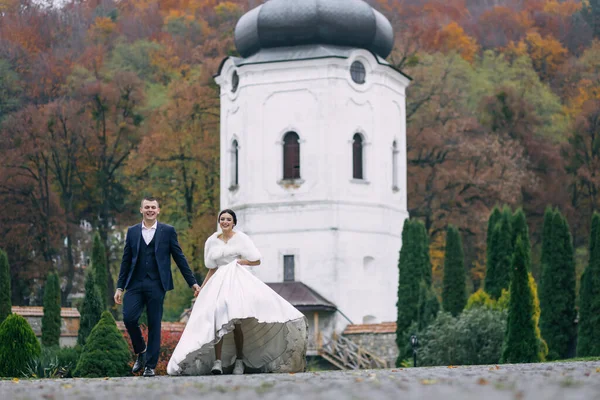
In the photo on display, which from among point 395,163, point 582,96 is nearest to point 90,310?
point 395,163

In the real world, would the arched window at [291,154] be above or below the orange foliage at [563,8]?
below

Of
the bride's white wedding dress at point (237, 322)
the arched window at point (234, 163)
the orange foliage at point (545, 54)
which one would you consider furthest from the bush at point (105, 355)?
the orange foliage at point (545, 54)

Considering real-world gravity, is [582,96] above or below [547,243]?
above

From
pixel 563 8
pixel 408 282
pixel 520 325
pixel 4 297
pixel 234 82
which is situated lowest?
pixel 520 325

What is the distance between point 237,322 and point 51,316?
21.7 metres

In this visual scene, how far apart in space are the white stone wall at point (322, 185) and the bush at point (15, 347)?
733 inches

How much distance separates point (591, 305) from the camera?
25.9 m

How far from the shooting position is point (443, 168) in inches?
1645

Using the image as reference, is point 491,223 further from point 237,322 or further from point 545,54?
point 545,54

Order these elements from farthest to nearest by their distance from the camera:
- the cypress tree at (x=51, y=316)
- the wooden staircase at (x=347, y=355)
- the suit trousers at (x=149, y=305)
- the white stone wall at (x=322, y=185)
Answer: the white stone wall at (x=322, y=185) → the wooden staircase at (x=347, y=355) → the cypress tree at (x=51, y=316) → the suit trousers at (x=149, y=305)

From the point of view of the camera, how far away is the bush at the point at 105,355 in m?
19.9

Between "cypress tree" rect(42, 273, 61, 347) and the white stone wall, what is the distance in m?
6.48

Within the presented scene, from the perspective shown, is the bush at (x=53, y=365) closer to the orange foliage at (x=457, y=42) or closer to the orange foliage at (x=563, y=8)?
the orange foliage at (x=457, y=42)

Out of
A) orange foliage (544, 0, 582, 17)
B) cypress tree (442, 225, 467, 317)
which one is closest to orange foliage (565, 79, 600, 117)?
orange foliage (544, 0, 582, 17)
